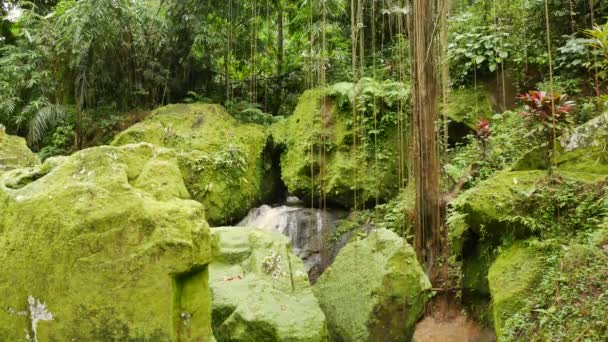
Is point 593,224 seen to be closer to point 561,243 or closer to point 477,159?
point 561,243

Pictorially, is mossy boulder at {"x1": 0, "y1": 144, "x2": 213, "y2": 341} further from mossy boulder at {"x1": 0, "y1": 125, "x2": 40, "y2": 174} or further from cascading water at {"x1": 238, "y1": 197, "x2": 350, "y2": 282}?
cascading water at {"x1": 238, "y1": 197, "x2": 350, "y2": 282}

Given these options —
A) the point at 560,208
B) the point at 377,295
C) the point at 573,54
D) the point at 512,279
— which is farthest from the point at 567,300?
the point at 573,54

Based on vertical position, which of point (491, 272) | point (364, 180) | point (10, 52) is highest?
point (10, 52)

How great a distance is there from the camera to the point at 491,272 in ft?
13.8

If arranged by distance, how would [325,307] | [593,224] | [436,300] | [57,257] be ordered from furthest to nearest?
[436,300], [325,307], [593,224], [57,257]

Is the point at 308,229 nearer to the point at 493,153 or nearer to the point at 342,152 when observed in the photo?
the point at 342,152

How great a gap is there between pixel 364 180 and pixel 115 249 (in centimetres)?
478

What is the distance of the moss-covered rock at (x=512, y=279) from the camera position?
Result: 3826 millimetres

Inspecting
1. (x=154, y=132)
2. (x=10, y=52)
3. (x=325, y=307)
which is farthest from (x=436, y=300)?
(x=10, y=52)

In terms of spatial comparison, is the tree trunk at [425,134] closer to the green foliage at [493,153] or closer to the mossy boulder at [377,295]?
the mossy boulder at [377,295]

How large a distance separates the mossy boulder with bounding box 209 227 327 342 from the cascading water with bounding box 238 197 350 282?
6.52 feet

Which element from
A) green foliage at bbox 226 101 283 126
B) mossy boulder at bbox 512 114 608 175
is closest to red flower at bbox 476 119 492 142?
mossy boulder at bbox 512 114 608 175

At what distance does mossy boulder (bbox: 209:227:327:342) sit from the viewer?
13.1 feet

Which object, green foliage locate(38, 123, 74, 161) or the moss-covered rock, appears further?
green foliage locate(38, 123, 74, 161)
